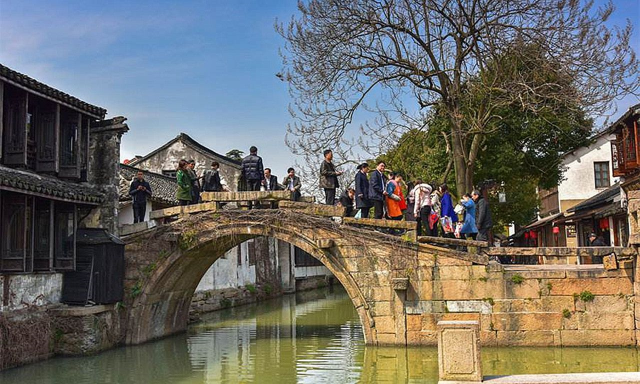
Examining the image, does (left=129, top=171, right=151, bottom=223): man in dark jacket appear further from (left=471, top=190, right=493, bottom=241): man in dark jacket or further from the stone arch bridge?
(left=471, top=190, right=493, bottom=241): man in dark jacket

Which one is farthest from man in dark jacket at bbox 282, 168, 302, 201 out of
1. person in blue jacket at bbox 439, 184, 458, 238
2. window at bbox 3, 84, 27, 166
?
window at bbox 3, 84, 27, 166

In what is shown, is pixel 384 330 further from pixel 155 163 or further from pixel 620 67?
pixel 155 163

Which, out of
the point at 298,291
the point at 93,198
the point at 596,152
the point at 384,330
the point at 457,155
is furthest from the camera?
the point at 298,291

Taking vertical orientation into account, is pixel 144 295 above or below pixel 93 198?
below

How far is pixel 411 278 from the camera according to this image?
1285cm

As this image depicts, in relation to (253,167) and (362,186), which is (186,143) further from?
(362,186)

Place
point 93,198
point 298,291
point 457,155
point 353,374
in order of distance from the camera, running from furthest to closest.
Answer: point 298,291 → point 457,155 → point 93,198 → point 353,374

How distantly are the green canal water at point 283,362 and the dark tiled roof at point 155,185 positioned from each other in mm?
4825

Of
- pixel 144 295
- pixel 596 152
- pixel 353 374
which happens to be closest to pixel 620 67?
pixel 353 374

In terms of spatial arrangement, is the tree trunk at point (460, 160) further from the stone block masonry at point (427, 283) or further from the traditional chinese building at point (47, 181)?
the traditional chinese building at point (47, 181)

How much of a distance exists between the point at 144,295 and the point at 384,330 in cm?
531

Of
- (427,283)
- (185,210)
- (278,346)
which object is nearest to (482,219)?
(427,283)

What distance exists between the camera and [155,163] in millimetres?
29609

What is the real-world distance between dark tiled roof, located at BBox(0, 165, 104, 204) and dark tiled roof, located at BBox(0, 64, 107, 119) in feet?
5.09
